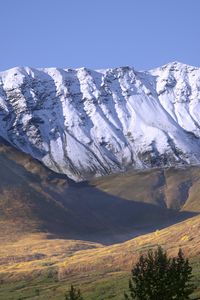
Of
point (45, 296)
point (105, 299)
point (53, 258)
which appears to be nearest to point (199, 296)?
point (105, 299)

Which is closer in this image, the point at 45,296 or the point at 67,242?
the point at 45,296

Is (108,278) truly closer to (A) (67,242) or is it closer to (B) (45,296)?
(B) (45,296)

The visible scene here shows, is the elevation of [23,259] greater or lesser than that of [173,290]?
lesser

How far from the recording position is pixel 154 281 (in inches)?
1847

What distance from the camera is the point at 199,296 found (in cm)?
7212

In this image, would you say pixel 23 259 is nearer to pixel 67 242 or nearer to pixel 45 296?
pixel 67 242

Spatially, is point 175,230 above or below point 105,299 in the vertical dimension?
below

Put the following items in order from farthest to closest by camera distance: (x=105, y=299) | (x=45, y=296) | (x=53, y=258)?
(x=53, y=258) → (x=45, y=296) → (x=105, y=299)

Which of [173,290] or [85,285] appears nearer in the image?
[173,290]

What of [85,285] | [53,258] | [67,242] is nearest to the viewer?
[85,285]

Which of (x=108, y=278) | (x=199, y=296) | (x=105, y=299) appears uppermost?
(x=199, y=296)

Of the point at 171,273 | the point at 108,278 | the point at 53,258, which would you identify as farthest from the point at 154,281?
the point at 53,258

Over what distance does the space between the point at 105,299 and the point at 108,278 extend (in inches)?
843

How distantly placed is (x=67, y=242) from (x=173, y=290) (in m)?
140
